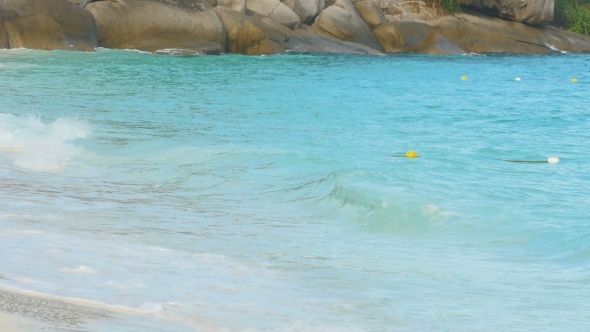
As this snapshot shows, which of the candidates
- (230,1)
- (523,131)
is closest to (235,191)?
(523,131)

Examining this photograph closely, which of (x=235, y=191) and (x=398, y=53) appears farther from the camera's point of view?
(x=398, y=53)

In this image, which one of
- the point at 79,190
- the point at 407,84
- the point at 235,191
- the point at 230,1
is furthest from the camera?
the point at 230,1

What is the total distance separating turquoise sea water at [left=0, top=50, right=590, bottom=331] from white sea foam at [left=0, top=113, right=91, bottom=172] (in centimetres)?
4

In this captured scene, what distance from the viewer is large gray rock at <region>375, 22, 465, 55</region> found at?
37781 millimetres

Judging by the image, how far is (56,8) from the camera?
28.9 m

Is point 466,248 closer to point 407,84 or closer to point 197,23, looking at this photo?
point 407,84

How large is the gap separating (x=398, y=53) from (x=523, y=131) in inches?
889

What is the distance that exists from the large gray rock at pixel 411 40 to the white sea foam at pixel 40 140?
83.8ft

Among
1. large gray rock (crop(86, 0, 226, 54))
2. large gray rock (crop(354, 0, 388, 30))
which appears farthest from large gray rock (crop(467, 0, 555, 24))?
large gray rock (crop(86, 0, 226, 54))

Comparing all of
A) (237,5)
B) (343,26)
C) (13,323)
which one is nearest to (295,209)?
(13,323)

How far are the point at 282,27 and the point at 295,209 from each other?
27.0 m

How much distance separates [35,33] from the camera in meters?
28.1

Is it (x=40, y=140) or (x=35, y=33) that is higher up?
(x=40, y=140)

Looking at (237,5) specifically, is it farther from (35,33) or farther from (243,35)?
(35,33)
